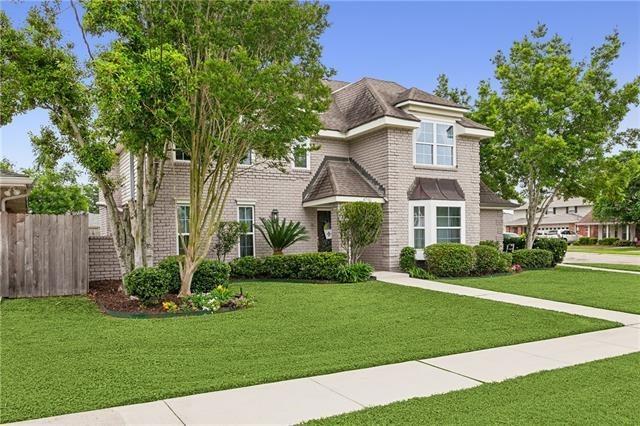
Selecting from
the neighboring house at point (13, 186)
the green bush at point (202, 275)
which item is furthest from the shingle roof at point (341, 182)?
the neighboring house at point (13, 186)

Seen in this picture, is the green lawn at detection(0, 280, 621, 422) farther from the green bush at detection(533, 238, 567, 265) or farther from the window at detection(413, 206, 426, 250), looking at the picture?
the green bush at detection(533, 238, 567, 265)

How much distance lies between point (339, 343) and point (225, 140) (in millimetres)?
5202

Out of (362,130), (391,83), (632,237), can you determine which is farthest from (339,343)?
(632,237)

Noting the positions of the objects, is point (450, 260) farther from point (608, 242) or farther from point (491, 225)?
point (608, 242)

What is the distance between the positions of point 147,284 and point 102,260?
5574 millimetres

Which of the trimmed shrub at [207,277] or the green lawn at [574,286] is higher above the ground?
the trimmed shrub at [207,277]

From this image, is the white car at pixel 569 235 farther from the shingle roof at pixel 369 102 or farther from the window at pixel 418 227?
the window at pixel 418 227

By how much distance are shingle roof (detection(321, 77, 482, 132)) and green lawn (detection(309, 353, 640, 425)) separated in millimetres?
12433

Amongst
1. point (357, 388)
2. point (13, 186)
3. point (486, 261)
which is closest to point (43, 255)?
point (13, 186)

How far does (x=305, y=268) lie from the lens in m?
14.2

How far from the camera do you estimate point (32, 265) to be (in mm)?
10492

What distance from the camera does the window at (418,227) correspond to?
17156 mm

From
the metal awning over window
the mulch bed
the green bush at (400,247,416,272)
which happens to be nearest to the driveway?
the metal awning over window

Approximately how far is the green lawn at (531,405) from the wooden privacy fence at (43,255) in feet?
29.6
